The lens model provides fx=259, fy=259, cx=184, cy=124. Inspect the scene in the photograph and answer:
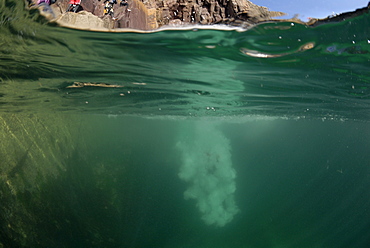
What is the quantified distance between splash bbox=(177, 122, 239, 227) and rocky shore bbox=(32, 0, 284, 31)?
13.9 meters

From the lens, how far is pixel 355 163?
26719mm

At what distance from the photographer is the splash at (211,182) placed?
16.8 meters

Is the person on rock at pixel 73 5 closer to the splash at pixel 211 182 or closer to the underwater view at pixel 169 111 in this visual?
the underwater view at pixel 169 111

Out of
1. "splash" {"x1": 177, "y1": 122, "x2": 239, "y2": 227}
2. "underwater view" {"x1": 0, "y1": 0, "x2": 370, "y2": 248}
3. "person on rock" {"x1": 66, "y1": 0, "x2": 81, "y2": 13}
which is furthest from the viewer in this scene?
"splash" {"x1": 177, "y1": 122, "x2": 239, "y2": 227}

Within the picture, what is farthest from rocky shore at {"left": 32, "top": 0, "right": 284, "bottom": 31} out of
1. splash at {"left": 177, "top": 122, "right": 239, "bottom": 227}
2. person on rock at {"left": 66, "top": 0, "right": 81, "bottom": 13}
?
splash at {"left": 177, "top": 122, "right": 239, "bottom": 227}

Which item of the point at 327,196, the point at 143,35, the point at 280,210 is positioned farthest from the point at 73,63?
the point at 327,196

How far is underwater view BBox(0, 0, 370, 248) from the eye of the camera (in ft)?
16.4

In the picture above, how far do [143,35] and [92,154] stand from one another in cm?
1099

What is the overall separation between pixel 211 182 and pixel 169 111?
560cm

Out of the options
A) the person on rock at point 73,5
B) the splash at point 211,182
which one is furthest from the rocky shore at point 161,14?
the splash at point 211,182

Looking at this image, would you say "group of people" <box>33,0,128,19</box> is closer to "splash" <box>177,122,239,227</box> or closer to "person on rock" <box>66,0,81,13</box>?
"person on rock" <box>66,0,81,13</box>

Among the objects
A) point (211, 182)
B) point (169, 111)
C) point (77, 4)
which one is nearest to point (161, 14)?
point (77, 4)

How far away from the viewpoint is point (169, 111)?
15398 millimetres

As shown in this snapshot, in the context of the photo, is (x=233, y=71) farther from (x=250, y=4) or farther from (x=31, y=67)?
(x=31, y=67)
